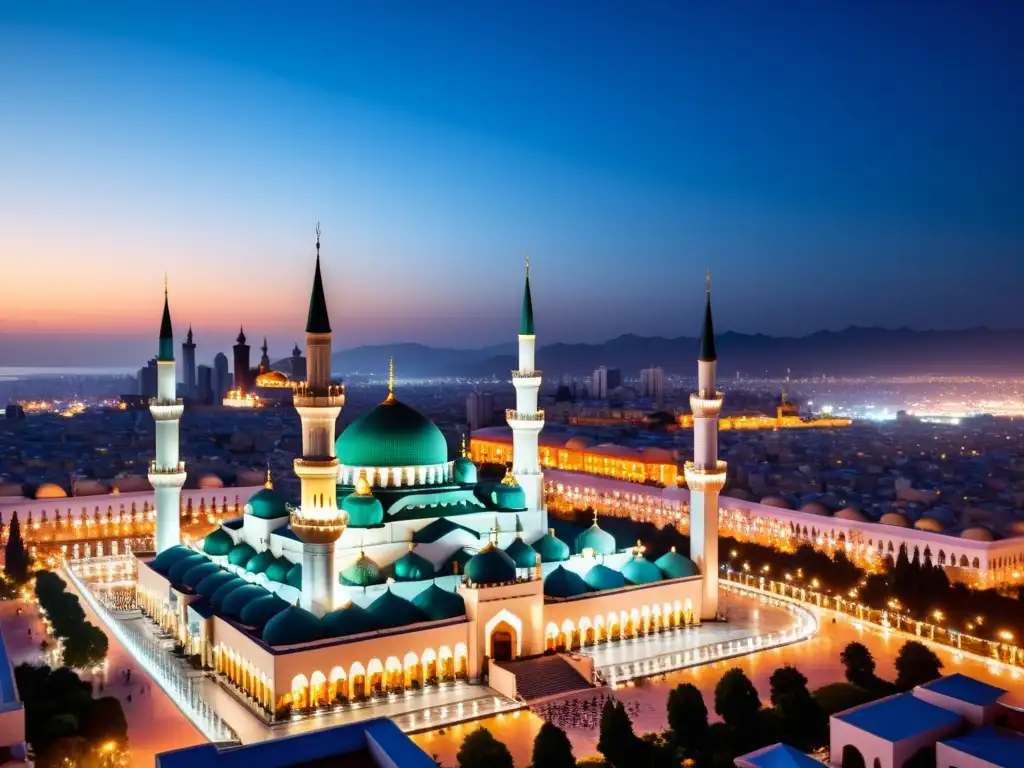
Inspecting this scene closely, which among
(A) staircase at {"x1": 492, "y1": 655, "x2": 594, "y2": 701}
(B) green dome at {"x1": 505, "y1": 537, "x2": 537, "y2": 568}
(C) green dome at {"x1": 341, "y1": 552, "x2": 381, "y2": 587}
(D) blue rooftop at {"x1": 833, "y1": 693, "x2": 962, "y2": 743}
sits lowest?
(A) staircase at {"x1": 492, "y1": 655, "x2": 594, "y2": 701}

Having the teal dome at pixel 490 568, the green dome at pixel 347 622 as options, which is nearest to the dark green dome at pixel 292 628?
the green dome at pixel 347 622

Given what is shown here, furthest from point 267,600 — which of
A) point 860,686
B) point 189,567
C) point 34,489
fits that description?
point 34,489

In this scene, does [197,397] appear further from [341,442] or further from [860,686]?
[860,686]

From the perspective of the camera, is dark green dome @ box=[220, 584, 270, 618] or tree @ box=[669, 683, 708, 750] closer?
tree @ box=[669, 683, 708, 750]

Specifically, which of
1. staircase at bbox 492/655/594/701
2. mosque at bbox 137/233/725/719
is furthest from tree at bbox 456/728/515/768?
mosque at bbox 137/233/725/719

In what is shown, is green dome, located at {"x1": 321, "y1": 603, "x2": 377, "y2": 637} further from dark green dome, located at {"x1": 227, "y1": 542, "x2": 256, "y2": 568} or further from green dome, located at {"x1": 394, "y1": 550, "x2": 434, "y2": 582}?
dark green dome, located at {"x1": 227, "y1": 542, "x2": 256, "y2": 568}

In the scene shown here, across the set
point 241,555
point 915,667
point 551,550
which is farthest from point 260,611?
point 915,667
